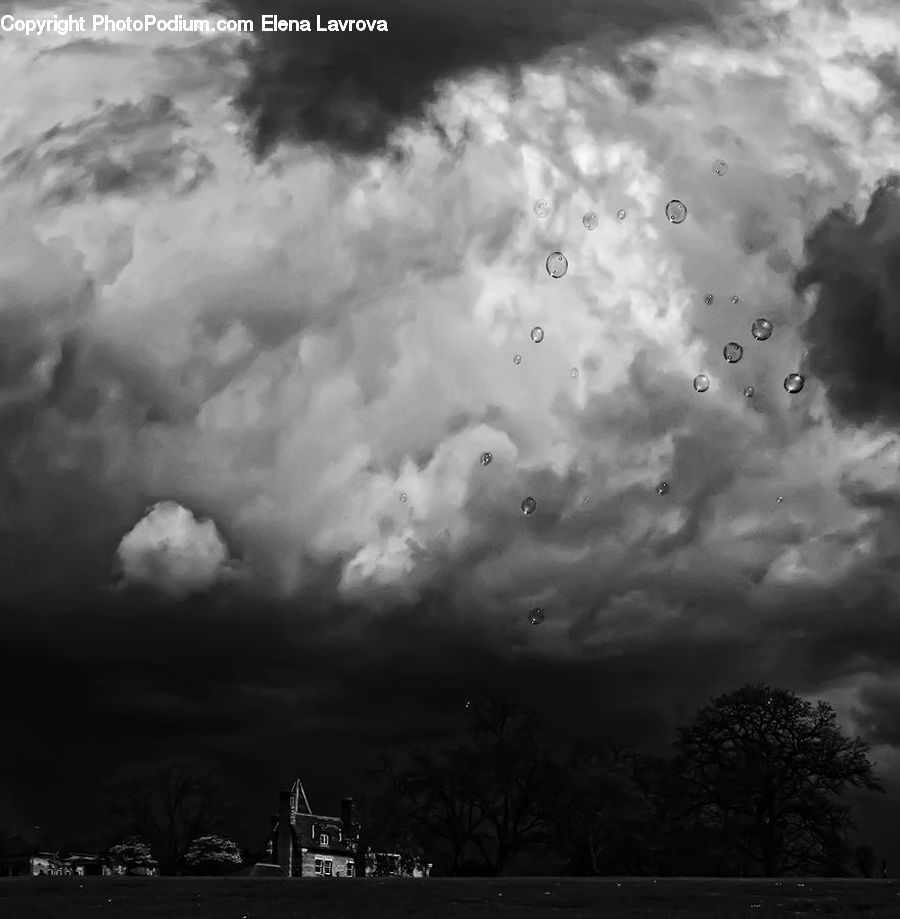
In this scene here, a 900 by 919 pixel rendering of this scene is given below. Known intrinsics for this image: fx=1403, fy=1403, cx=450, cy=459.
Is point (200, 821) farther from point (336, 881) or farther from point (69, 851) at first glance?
point (336, 881)

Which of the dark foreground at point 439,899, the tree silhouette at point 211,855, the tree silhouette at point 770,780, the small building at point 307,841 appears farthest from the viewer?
the small building at point 307,841

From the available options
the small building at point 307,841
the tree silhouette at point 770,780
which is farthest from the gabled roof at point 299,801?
the tree silhouette at point 770,780

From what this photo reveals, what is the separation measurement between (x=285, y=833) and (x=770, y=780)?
2055 inches

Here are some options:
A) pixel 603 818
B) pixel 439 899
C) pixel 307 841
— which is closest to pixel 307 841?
pixel 307 841

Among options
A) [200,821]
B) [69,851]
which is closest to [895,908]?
[200,821]

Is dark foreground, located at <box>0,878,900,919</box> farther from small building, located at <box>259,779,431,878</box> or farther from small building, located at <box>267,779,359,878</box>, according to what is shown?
small building, located at <box>267,779,359,878</box>

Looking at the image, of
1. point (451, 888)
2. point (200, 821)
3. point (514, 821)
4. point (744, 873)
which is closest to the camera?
point (451, 888)

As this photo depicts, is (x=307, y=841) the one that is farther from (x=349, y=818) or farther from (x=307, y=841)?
(x=349, y=818)

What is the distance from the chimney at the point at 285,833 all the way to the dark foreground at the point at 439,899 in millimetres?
73941

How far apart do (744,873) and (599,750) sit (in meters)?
12.4

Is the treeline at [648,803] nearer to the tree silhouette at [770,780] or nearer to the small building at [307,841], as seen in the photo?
the tree silhouette at [770,780]

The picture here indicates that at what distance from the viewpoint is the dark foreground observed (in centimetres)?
2630

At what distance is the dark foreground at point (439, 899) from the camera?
26.3 metres

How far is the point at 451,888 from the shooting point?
3334cm
